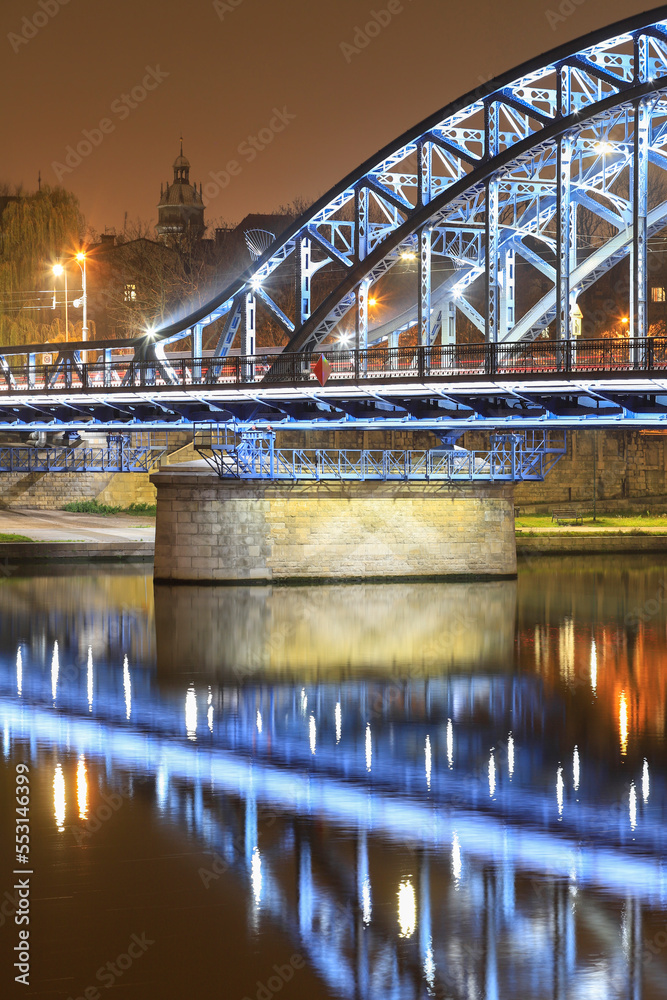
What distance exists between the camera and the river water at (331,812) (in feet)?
34.9

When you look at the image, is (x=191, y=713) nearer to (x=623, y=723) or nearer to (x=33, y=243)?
(x=623, y=723)

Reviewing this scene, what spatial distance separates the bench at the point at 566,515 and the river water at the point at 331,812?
104 ft

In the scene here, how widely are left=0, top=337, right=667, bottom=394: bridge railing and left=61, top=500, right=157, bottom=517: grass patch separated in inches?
472

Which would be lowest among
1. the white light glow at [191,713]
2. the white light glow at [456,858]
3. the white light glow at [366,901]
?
the white light glow at [191,713]

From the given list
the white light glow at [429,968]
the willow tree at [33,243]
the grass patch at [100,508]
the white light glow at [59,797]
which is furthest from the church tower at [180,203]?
the white light glow at [429,968]

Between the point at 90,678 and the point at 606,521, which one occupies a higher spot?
the point at 606,521

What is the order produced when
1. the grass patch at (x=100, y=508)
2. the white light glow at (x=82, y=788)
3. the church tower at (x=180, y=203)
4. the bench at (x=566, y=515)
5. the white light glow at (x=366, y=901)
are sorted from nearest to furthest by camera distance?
the white light glow at (x=366, y=901) → the white light glow at (x=82, y=788) → the grass patch at (x=100, y=508) → the bench at (x=566, y=515) → the church tower at (x=180, y=203)

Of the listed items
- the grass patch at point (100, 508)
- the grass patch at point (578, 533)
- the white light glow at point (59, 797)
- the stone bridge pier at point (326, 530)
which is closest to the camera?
the white light glow at point (59, 797)

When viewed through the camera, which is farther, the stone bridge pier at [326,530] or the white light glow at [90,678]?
the stone bridge pier at [326,530]

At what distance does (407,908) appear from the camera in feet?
38.5

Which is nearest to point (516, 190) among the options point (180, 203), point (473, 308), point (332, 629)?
point (473, 308)

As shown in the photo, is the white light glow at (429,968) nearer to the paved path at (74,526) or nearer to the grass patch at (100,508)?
the paved path at (74,526)

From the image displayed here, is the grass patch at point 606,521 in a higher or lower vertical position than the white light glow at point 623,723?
higher

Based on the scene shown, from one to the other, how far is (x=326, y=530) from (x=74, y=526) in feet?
64.6
